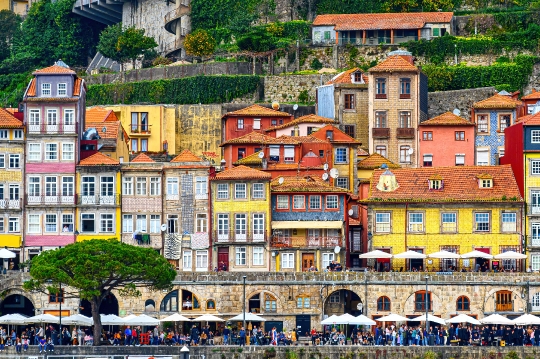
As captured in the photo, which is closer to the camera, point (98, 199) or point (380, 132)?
point (98, 199)

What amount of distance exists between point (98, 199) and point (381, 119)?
68.3ft

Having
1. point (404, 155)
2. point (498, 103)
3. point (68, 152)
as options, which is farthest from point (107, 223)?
Result: point (498, 103)

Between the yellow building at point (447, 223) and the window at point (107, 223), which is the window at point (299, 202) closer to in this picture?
the yellow building at point (447, 223)

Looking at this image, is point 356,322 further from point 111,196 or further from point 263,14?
point 263,14

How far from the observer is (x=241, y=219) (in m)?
106

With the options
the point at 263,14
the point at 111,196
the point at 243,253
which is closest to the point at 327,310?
the point at 243,253

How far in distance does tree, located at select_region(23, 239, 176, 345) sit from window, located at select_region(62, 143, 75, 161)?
10.8 m

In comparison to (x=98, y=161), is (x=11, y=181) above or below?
below

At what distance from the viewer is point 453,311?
102m

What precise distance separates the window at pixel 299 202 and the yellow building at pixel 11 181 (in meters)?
15.8

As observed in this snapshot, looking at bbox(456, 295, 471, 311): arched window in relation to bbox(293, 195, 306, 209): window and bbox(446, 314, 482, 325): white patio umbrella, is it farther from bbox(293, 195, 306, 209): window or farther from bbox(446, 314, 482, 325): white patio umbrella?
bbox(293, 195, 306, 209): window

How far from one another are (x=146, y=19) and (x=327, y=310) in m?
48.6

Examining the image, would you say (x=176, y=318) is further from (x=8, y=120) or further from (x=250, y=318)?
(x=8, y=120)

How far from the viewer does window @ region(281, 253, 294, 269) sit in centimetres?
10612
